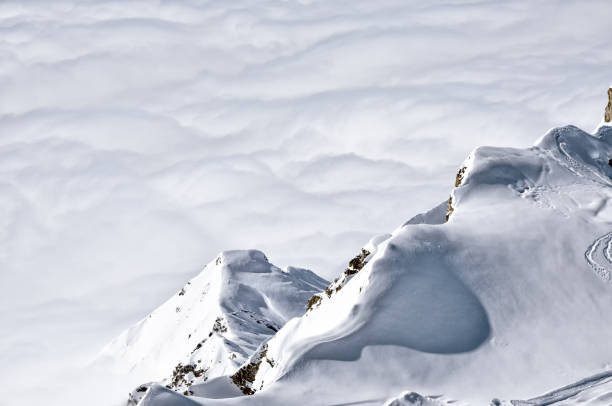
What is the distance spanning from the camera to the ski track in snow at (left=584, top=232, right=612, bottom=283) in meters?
41.8

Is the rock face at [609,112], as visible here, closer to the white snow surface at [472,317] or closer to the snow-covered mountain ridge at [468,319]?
the snow-covered mountain ridge at [468,319]

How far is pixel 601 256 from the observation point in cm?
4262

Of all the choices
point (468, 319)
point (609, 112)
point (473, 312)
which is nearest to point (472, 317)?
point (468, 319)

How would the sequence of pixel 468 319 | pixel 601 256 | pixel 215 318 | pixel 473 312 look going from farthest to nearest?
pixel 215 318 < pixel 601 256 < pixel 473 312 < pixel 468 319

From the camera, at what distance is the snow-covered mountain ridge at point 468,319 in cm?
3700

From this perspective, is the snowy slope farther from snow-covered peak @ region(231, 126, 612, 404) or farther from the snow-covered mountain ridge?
snow-covered peak @ region(231, 126, 612, 404)

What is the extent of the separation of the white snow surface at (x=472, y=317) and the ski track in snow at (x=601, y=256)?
0.05 meters

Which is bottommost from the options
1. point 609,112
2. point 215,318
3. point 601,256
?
point 215,318

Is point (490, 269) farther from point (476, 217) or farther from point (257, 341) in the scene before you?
point (257, 341)

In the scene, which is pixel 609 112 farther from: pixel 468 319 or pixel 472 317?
pixel 468 319

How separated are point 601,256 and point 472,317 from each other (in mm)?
7205

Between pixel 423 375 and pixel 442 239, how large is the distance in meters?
8.57

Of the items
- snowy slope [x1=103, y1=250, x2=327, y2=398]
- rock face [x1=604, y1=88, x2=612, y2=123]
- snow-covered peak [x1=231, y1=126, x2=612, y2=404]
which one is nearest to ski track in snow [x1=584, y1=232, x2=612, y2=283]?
snow-covered peak [x1=231, y1=126, x2=612, y2=404]

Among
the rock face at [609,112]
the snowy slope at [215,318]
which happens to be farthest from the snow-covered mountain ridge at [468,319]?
the snowy slope at [215,318]
